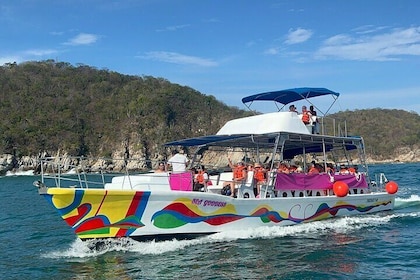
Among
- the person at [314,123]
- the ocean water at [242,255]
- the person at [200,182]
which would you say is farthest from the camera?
the person at [314,123]

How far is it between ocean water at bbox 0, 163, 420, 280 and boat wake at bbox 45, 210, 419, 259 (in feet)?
0.08

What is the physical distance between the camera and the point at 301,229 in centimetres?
1485

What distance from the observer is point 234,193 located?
14.3 m

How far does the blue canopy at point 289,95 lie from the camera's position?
17.4 metres

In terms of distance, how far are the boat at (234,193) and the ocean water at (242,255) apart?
0.49 meters

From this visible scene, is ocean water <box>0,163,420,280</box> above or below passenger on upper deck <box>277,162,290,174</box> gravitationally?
below

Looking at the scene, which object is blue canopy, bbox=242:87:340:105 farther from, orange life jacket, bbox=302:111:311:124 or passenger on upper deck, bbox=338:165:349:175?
passenger on upper deck, bbox=338:165:349:175

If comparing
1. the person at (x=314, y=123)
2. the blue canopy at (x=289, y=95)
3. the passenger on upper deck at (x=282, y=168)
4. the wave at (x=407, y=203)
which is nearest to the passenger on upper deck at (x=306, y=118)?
the person at (x=314, y=123)

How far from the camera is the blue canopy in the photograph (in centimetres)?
1741

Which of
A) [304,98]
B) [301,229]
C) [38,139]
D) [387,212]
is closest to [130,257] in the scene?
[301,229]

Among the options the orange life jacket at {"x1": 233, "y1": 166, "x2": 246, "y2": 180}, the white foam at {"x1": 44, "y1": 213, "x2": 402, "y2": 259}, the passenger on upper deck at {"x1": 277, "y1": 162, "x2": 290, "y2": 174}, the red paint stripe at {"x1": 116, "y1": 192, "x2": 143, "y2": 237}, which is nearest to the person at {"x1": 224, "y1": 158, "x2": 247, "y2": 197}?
the orange life jacket at {"x1": 233, "y1": 166, "x2": 246, "y2": 180}

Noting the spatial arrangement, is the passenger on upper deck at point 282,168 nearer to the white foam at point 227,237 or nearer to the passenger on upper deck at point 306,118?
the white foam at point 227,237

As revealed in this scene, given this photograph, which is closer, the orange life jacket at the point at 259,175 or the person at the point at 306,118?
the orange life jacket at the point at 259,175

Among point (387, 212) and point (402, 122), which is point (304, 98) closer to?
point (387, 212)
